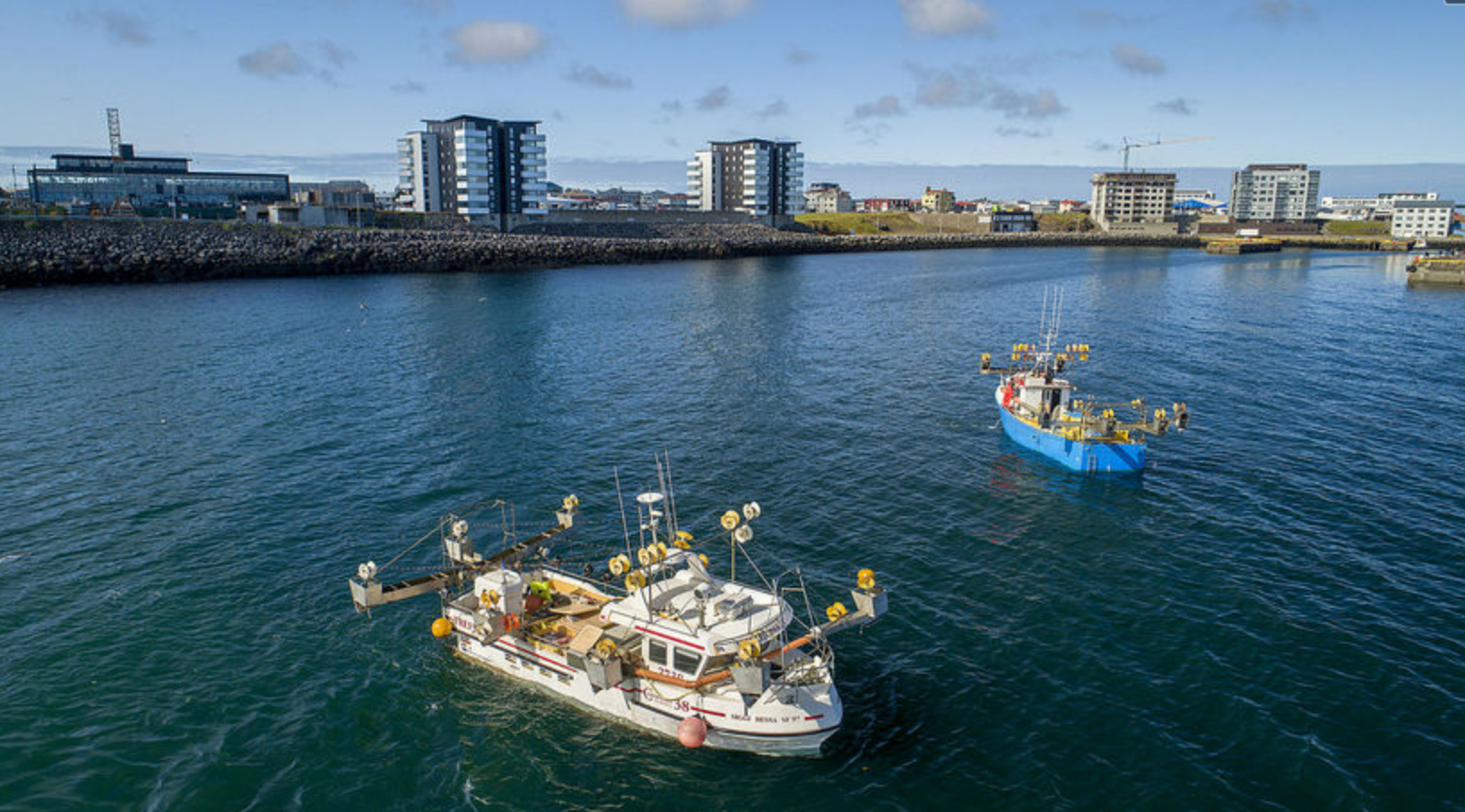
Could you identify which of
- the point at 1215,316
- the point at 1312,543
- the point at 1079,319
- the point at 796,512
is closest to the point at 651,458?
the point at 796,512

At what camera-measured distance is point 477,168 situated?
184 metres

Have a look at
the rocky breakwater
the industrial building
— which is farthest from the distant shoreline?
the industrial building

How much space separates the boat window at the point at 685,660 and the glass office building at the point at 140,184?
182037 mm

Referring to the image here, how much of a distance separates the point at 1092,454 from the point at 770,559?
787 inches

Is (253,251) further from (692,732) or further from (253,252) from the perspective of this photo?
(692,732)

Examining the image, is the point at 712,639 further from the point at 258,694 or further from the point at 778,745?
the point at 258,694

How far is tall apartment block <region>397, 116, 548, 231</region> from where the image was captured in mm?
182625

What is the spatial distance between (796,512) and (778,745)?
17267 mm

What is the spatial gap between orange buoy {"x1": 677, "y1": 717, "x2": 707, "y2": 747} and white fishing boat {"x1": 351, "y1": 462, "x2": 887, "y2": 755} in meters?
0.03

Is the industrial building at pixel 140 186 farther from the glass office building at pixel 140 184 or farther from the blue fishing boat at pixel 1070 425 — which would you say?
the blue fishing boat at pixel 1070 425

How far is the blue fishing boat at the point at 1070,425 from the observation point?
143 feet

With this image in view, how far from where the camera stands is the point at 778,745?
22.4 m

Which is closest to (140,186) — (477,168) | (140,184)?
(140,184)

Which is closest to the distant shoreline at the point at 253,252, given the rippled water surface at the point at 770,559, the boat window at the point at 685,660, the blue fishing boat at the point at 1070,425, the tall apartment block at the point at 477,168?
the tall apartment block at the point at 477,168
